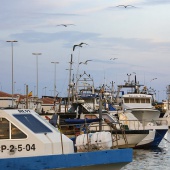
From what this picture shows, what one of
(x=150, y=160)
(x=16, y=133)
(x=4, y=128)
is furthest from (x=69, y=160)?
(x=150, y=160)

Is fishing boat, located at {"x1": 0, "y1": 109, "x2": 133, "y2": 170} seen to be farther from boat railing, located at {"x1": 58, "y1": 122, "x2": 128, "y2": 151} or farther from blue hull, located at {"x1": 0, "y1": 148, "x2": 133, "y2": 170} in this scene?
boat railing, located at {"x1": 58, "y1": 122, "x2": 128, "y2": 151}

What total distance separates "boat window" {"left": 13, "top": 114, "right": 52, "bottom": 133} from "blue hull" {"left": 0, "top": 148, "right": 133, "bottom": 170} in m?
1.07

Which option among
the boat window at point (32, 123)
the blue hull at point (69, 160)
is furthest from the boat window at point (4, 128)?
the blue hull at point (69, 160)

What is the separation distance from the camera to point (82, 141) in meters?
20.6

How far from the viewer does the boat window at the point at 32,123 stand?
60.8 ft

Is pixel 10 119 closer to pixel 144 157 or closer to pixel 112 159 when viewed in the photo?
pixel 112 159

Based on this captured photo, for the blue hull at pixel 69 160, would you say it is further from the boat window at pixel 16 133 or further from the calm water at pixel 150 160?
the calm water at pixel 150 160

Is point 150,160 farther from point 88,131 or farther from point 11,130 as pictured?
point 11,130

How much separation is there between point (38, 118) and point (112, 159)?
2743 millimetres

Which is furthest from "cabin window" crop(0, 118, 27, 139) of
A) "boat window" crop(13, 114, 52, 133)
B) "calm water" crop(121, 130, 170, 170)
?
"calm water" crop(121, 130, 170, 170)

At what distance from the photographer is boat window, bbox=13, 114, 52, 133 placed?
18.5 meters

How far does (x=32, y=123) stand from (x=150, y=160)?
1628 cm

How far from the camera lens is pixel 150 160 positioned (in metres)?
33.8

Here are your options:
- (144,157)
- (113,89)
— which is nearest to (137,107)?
(144,157)
